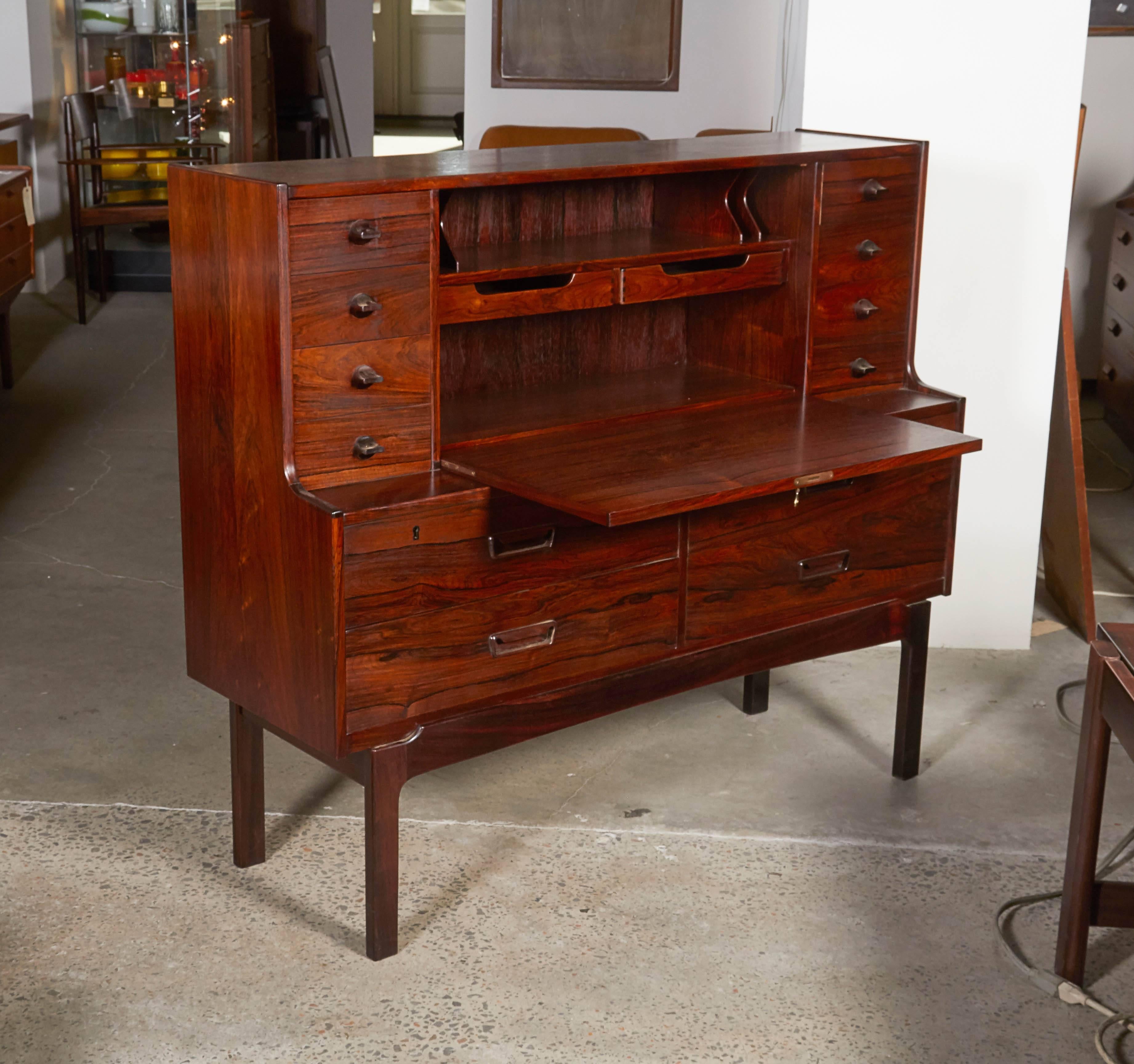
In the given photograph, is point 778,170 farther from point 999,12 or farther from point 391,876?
point 391,876

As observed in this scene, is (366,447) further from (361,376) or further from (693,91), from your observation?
(693,91)

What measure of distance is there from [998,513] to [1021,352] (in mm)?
409

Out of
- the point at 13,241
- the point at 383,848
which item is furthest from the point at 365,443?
the point at 13,241

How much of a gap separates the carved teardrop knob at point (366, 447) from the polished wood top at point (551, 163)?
375 millimetres

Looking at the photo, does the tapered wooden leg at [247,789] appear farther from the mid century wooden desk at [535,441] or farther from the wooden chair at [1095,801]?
the wooden chair at [1095,801]

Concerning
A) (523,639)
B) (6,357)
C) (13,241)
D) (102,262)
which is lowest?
(6,357)

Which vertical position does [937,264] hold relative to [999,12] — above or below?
below

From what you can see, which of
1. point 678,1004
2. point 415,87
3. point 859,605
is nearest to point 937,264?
point 859,605

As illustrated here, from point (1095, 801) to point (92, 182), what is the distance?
6.37 m

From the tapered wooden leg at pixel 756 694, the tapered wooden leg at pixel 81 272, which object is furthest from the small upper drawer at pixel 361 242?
the tapered wooden leg at pixel 81 272

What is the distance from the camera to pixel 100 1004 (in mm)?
2334

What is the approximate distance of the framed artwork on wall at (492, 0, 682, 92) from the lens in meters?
6.45

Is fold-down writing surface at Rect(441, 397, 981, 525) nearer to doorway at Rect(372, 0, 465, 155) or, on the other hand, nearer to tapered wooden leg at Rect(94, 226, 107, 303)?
tapered wooden leg at Rect(94, 226, 107, 303)

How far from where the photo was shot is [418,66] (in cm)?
1380
